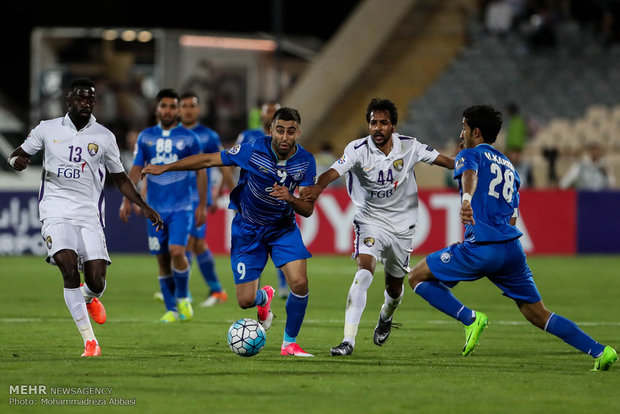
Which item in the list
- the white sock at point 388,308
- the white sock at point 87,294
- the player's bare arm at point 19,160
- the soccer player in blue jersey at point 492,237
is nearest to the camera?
the soccer player in blue jersey at point 492,237

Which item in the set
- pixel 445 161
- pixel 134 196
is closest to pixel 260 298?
pixel 134 196

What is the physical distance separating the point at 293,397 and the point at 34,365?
2.30m

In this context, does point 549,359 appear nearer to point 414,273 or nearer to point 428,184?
point 414,273

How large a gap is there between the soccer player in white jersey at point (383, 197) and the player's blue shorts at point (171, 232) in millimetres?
2831

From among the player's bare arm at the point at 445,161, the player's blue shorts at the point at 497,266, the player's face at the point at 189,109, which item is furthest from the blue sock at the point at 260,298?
the player's face at the point at 189,109

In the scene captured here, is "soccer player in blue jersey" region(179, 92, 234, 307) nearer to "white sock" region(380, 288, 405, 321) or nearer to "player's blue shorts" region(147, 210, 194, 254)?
"player's blue shorts" region(147, 210, 194, 254)

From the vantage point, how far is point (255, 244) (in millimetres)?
9617

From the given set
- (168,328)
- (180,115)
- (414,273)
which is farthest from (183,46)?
(414,273)

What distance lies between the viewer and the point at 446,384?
7.91 metres

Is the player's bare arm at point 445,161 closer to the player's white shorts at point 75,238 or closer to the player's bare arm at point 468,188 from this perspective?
the player's bare arm at point 468,188

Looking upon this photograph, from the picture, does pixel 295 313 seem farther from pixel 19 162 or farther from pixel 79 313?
pixel 19 162

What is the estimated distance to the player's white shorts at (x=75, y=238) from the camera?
29.8 ft

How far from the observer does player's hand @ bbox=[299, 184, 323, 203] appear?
29.4 ft

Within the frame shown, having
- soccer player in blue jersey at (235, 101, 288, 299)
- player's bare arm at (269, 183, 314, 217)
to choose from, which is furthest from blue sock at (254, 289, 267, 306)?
soccer player in blue jersey at (235, 101, 288, 299)
